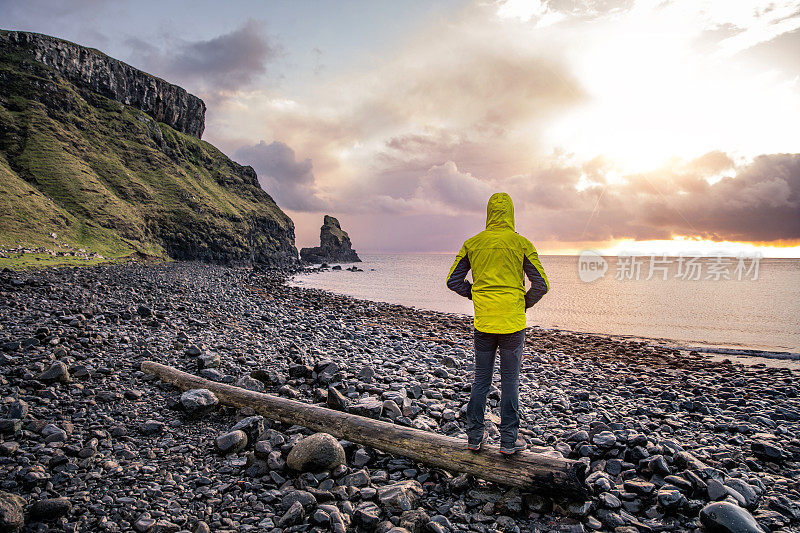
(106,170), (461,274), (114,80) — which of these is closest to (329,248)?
(114,80)

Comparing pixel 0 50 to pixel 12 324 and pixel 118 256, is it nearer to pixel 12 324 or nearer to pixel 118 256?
pixel 118 256

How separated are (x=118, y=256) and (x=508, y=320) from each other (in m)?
58.8

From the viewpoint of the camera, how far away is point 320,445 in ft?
17.9

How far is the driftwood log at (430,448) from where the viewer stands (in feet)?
15.4

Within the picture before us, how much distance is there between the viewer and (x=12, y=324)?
10.9 meters

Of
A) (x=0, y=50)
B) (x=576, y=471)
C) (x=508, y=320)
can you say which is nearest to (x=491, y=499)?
(x=576, y=471)

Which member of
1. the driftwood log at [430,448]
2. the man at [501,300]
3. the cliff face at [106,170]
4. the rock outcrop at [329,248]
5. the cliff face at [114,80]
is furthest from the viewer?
the rock outcrop at [329,248]

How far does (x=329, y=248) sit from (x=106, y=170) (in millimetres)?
109788

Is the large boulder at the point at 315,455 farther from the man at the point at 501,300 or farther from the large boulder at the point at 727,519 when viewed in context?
the large boulder at the point at 727,519

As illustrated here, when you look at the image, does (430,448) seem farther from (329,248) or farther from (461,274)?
(329,248)

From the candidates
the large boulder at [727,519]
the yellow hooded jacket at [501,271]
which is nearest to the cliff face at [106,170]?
the yellow hooded jacket at [501,271]

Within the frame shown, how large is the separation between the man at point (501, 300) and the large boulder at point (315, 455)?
2016 mm

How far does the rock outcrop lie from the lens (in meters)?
177

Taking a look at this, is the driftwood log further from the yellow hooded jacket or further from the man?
the yellow hooded jacket
